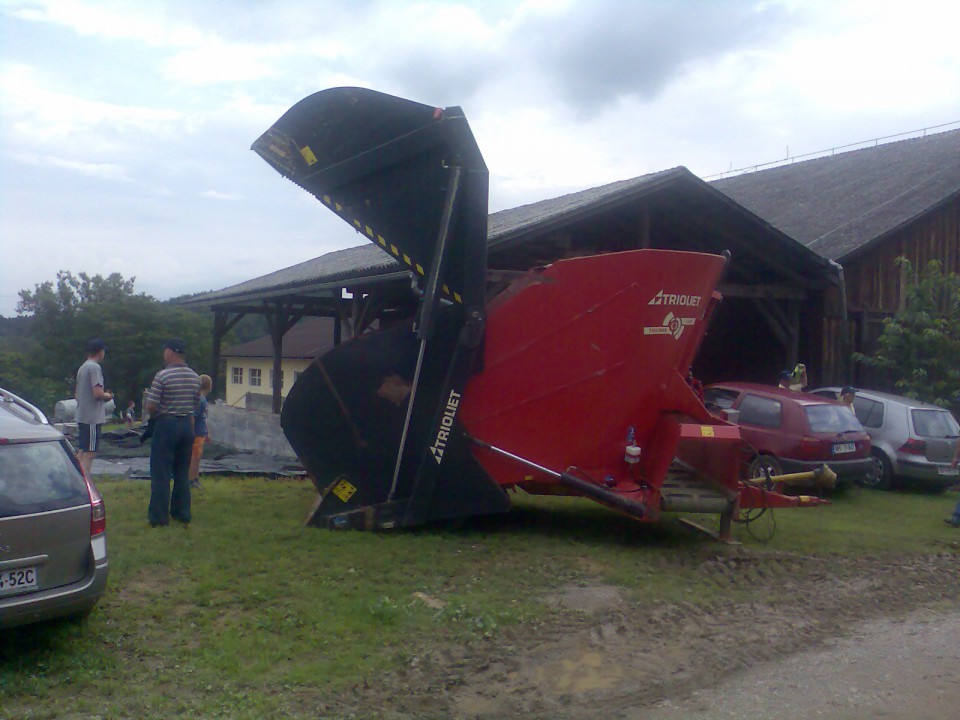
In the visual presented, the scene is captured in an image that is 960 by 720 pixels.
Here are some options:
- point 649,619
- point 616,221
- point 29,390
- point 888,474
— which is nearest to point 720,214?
point 616,221

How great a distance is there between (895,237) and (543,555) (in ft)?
46.5

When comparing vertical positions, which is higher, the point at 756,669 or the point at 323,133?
the point at 323,133

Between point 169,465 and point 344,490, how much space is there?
5.41 feet

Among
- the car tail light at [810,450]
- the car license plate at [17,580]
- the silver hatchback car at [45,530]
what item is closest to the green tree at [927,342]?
the car tail light at [810,450]

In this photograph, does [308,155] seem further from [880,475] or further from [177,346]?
[880,475]

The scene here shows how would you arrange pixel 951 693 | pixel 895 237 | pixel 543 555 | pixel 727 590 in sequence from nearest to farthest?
pixel 951 693 → pixel 727 590 → pixel 543 555 → pixel 895 237

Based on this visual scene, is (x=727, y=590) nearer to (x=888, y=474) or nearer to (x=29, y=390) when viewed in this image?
(x=888, y=474)

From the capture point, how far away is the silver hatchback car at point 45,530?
16.2 feet

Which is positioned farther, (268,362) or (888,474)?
(268,362)

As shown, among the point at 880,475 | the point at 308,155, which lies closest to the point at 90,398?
the point at 308,155

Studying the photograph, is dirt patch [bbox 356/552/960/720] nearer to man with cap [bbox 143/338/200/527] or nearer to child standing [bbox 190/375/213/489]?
man with cap [bbox 143/338/200/527]

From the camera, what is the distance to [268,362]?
43.2 meters

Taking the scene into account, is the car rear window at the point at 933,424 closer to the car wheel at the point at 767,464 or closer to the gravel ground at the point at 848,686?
the car wheel at the point at 767,464

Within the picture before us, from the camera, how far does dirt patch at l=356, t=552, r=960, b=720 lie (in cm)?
494
